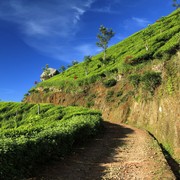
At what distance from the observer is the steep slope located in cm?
2144

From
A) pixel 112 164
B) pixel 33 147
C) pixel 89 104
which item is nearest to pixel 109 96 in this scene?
pixel 89 104

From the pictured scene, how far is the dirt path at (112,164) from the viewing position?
11266mm

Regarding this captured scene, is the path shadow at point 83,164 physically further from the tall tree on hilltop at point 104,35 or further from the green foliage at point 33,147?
the tall tree on hilltop at point 104,35

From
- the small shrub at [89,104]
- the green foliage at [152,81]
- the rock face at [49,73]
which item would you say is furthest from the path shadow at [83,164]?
the rock face at [49,73]

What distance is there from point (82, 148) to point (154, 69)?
1845cm

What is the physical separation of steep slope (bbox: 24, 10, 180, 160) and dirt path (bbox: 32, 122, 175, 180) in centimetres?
300

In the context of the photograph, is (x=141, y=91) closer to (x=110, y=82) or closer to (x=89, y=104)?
(x=110, y=82)

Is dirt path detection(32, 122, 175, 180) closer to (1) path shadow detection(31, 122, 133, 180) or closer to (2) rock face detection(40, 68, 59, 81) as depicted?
(1) path shadow detection(31, 122, 133, 180)

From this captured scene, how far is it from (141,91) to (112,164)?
810 inches

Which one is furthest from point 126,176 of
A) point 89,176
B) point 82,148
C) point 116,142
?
point 116,142

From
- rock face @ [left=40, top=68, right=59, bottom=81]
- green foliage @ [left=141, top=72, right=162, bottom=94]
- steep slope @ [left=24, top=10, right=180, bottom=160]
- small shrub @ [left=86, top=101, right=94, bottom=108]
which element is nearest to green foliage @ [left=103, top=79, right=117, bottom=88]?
steep slope @ [left=24, top=10, right=180, bottom=160]

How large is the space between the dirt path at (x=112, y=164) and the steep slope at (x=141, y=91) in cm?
300

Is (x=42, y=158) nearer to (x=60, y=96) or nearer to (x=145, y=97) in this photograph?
(x=145, y=97)

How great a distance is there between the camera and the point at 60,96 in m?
64.4
